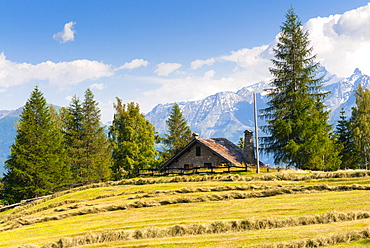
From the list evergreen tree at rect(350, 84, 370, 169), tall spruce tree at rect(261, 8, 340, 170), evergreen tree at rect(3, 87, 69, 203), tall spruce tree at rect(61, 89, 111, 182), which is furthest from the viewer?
tall spruce tree at rect(61, 89, 111, 182)

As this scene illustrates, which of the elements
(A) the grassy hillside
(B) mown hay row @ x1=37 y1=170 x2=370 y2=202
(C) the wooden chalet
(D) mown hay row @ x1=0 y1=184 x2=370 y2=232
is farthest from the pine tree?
(D) mown hay row @ x1=0 y1=184 x2=370 y2=232

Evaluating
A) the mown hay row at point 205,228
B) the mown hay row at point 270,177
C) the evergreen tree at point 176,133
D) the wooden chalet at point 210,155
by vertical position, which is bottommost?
the mown hay row at point 205,228

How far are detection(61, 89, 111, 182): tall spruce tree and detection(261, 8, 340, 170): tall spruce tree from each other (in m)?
30.5

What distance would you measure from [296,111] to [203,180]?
1635 centimetres

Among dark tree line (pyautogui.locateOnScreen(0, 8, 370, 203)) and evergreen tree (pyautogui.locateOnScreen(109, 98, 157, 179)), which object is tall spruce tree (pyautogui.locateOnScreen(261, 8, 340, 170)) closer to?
dark tree line (pyautogui.locateOnScreen(0, 8, 370, 203))

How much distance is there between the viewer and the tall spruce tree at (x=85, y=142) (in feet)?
187

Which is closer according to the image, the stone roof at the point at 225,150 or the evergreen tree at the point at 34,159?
the stone roof at the point at 225,150

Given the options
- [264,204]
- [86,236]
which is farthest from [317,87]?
[86,236]

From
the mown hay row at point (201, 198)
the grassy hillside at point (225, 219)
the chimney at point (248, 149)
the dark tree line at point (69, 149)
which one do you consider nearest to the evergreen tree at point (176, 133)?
the dark tree line at point (69, 149)

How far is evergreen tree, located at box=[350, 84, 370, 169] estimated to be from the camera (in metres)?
50.0

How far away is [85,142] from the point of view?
190 feet

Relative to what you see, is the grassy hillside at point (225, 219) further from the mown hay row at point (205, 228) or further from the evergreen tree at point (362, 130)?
the evergreen tree at point (362, 130)

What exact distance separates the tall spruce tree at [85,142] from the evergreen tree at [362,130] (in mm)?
42134

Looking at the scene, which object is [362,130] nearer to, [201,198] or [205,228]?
[201,198]
